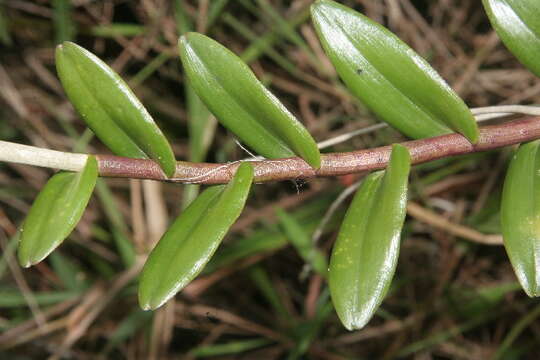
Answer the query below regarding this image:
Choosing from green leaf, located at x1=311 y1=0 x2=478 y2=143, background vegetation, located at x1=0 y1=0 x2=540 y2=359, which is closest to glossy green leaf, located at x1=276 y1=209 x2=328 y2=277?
background vegetation, located at x1=0 y1=0 x2=540 y2=359

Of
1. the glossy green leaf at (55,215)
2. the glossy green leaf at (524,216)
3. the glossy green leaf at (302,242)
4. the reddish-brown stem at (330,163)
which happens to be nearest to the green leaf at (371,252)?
the reddish-brown stem at (330,163)

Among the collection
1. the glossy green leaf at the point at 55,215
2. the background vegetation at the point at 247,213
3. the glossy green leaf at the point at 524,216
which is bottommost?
the background vegetation at the point at 247,213

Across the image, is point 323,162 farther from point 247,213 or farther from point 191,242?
point 247,213

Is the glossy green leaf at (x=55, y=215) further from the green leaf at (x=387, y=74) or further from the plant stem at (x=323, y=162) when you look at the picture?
the green leaf at (x=387, y=74)

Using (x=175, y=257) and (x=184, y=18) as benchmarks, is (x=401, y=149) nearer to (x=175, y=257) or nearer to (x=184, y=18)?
(x=175, y=257)

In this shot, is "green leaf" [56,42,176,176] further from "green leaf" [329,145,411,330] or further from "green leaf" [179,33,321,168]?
"green leaf" [329,145,411,330]

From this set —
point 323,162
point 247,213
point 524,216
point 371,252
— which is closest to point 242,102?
point 323,162

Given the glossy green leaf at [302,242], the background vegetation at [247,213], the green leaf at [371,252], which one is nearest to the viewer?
the green leaf at [371,252]
